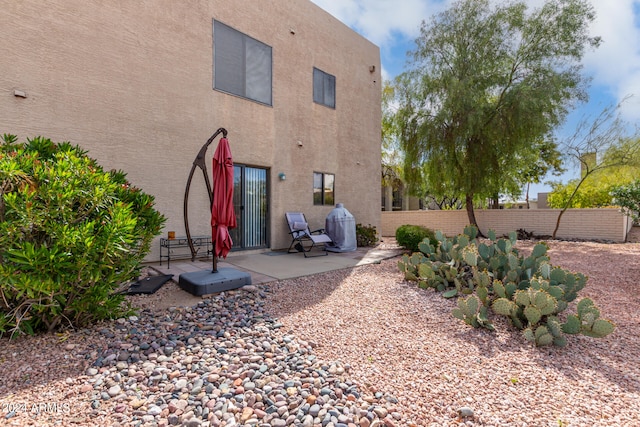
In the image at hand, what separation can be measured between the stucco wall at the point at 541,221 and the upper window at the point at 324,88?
8.28 meters

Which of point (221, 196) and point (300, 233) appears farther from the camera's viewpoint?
point (300, 233)

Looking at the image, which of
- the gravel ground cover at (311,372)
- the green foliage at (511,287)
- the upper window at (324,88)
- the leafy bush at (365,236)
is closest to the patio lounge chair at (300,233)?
the leafy bush at (365,236)

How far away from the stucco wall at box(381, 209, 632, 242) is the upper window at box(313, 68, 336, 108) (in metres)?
8.28

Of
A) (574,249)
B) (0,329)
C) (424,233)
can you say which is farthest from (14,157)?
(574,249)

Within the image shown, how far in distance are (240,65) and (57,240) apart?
6.32 m

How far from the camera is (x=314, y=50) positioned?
9172mm

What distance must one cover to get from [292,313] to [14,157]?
10.1ft

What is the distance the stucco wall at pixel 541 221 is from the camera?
37.4ft

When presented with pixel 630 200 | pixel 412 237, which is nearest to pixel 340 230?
pixel 412 237

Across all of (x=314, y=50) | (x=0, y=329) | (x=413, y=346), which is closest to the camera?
(x=0, y=329)

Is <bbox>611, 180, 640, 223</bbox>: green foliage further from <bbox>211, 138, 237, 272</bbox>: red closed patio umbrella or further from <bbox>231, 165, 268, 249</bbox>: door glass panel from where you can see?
<bbox>211, 138, 237, 272</bbox>: red closed patio umbrella

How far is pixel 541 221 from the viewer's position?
1283 centimetres

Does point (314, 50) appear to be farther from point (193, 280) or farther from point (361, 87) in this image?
point (193, 280)

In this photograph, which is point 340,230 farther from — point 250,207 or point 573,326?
point 573,326
